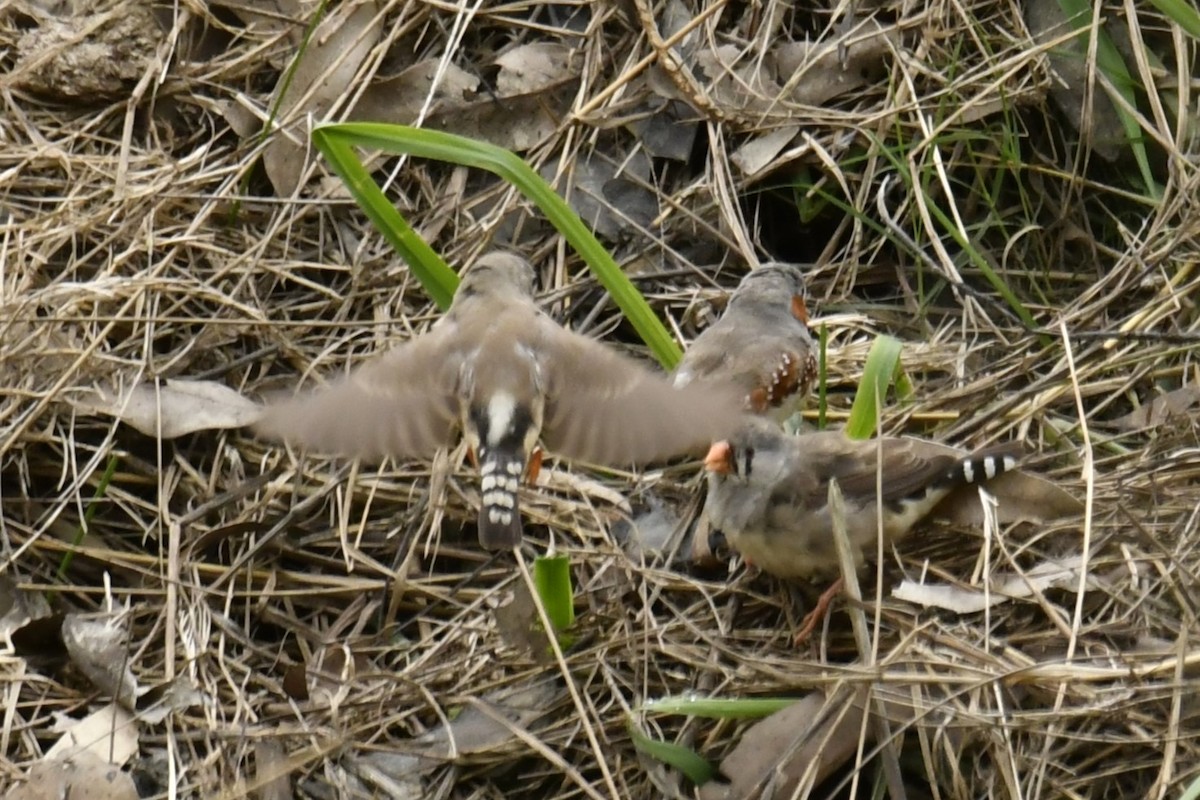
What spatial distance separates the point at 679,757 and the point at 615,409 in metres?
0.75

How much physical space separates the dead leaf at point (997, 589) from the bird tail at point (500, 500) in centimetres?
81

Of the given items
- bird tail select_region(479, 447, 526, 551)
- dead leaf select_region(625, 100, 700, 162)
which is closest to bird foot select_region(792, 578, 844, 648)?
bird tail select_region(479, 447, 526, 551)

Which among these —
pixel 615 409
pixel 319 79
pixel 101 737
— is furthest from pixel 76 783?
pixel 319 79

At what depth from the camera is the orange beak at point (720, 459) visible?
391cm

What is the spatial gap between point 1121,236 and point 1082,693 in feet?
6.62

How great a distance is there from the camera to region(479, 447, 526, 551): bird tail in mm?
3611

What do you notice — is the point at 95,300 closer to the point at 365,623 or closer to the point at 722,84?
the point at 365,623

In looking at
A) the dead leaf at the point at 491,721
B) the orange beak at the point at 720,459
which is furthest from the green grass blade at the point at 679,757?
the orange beak at the point at 720,459

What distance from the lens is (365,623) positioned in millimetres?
4129

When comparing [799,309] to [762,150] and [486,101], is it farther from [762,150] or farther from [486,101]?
[486,101]

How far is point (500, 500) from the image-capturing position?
144 inches

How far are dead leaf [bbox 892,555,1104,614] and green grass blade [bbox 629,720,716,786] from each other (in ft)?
1.80

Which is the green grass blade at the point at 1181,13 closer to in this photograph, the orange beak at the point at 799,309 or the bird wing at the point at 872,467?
the orange beak at the point at 799,309

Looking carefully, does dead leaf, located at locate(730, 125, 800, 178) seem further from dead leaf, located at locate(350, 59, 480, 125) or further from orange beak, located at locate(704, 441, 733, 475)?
orange beak, located at locate(704, 441, 733, 475)
